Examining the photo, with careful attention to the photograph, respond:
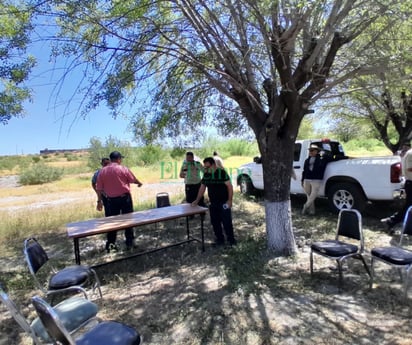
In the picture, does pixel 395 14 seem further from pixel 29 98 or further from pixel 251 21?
pixel 29 98

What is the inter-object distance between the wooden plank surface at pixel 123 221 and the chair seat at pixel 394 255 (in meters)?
2.63

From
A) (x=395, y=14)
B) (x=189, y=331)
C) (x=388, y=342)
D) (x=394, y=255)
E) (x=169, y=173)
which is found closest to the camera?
(x=388, y=342)

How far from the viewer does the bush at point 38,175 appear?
27.7m

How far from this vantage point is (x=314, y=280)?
3.86 metres

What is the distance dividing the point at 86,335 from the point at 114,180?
3464mm

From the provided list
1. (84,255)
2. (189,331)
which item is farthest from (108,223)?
(189,331)

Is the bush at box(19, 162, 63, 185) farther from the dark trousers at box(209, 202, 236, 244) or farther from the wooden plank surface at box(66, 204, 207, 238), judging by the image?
the dark trousers at box(209, 202, 236, 244)

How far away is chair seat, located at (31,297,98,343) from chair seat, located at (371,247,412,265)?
2.99 m

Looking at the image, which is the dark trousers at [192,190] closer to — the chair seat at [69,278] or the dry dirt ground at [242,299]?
the dry dirt ground at [242,299]

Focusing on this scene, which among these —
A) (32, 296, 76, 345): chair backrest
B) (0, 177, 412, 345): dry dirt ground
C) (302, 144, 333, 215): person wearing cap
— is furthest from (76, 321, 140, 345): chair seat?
(302, 144, 333, 215): person wearing cap

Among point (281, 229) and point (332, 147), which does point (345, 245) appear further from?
point (332, 147)

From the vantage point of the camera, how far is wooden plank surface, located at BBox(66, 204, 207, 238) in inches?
162

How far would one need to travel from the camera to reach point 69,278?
327 cm

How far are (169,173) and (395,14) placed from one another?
22093 mm
